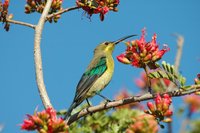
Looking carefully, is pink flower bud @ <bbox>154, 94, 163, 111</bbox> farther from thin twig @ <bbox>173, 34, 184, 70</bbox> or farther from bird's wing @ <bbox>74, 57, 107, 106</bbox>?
bird's wing @ <bbox>74, 57, 107, 106</bbox>

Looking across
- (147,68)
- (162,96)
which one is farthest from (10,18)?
(162,96)

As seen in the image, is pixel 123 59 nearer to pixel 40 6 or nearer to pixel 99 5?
pixel 99 5

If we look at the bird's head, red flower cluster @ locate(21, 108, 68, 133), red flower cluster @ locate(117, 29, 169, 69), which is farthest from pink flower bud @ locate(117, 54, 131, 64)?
the bird's head

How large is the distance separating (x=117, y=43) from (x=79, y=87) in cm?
200

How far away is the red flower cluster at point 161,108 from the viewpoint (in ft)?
12.3

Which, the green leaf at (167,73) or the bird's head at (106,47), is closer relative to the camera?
the green leaf at (167,73)

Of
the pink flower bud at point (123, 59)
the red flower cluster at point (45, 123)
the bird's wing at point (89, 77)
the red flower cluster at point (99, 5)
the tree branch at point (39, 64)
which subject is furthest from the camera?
the bird's wing at point (89, 77)

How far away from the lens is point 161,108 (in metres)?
3.79

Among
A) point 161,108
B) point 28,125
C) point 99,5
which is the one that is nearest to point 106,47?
point 99,5

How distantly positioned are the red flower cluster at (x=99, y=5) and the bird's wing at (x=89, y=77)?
1.44 metres

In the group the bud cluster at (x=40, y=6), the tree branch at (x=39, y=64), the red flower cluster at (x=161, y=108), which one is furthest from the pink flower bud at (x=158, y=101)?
the bud cluster at (x=40, y=6)

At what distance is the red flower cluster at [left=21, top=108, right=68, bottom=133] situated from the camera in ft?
11.5

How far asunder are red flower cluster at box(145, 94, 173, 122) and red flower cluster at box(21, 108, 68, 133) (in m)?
0.82

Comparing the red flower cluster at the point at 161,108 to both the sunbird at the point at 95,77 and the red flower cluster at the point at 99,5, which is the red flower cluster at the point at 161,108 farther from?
the sunbird at the point at 95,77
